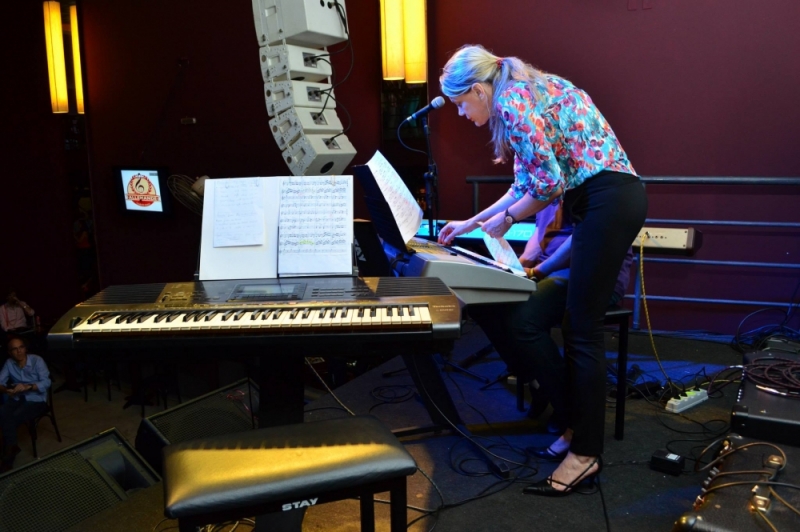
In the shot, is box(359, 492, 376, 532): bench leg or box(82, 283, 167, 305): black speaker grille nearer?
box(359, 492, 376, 532): bench leg

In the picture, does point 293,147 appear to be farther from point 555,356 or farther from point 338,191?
point 555,356

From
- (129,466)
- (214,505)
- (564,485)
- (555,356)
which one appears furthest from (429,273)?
(129,466)

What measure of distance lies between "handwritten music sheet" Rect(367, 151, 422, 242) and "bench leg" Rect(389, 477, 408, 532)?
3.32ft

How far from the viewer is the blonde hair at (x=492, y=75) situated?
2.10 meters

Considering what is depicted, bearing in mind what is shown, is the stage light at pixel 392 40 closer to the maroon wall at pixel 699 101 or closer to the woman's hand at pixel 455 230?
the maroon wall at pixel 699 101

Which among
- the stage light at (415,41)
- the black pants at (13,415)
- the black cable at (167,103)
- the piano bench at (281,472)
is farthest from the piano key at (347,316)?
the black cable at (167,103)

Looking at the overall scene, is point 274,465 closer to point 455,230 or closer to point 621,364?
point 455,230

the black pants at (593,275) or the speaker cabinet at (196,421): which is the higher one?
the black pants at (593,275)

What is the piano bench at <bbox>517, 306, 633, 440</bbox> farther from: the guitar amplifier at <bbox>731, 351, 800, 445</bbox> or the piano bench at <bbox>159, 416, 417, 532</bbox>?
the piano bench at <bbox>159, 416, 417, 532</bbox>

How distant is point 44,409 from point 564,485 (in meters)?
5.73

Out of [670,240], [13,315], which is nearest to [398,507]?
[670,240]

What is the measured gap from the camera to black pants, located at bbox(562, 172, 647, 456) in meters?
2.05

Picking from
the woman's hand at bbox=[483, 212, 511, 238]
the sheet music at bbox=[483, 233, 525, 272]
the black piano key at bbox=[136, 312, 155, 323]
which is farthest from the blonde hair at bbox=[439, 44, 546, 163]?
the black piano key at bbox=[136, 312, 155, 323]

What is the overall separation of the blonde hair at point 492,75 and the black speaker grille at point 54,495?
1.74 m
